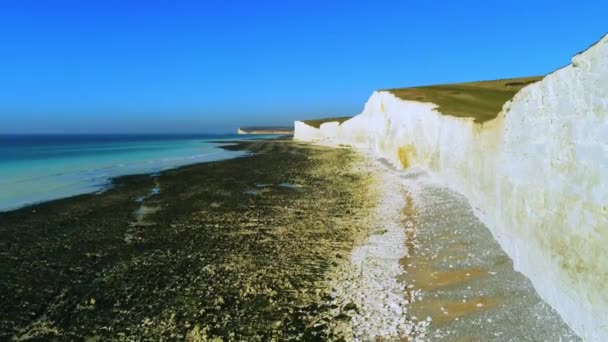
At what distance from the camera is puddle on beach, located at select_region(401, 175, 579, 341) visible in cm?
664

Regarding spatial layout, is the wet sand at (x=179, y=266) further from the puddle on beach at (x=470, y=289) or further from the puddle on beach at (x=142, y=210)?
the puddle on beach at (x=470, y=289)

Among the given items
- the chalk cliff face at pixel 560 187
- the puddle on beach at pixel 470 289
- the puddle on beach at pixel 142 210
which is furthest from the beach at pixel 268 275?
the chalk cliff face at pixel 560 187

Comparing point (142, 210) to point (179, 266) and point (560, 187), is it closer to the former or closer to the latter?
point (179, 266)

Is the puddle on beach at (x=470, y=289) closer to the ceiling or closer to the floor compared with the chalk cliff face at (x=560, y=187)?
closer to the floor

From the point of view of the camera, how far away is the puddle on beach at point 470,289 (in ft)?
21.8

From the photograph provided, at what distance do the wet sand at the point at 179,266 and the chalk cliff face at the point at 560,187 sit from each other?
146 inches

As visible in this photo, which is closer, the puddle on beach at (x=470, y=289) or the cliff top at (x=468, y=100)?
the puddle on beach at (x=470, y=289)

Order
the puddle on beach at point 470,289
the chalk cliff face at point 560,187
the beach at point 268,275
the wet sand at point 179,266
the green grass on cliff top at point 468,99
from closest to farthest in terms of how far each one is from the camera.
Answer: the chalk cliff face at point 560,187 → the puddle on beach at point 470,289 → the beach at point 268,275 → the wet sand at point 179,266 → the green grass on cliff top at point 468,99

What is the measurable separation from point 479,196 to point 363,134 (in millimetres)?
50319

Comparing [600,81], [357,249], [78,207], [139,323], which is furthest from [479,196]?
[78,207]

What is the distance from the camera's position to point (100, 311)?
8.41m

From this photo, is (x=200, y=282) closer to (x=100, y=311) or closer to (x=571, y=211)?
(x=100, y=311)

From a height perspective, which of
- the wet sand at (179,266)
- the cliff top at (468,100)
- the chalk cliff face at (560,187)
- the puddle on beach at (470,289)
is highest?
the cliff top at (468,100)

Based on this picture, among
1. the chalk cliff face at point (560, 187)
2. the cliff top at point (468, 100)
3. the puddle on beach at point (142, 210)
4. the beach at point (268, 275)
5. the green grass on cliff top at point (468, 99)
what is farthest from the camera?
the cliff top at point (468, 100)
